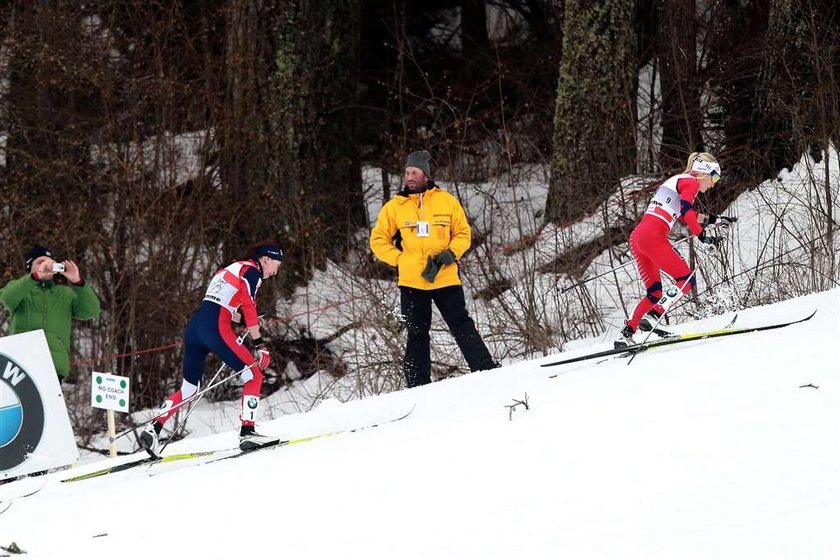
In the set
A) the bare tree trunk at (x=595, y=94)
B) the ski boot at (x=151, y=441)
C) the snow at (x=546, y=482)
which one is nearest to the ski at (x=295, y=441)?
the snow at (x=546, y=482)

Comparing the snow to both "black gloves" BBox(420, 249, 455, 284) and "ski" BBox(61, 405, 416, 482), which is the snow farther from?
"black gloves" BBox(420, 249, 455, 284)

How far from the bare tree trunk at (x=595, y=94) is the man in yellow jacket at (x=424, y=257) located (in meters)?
3.83

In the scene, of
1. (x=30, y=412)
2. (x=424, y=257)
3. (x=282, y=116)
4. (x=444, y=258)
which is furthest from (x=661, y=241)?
(x=282, y=116)

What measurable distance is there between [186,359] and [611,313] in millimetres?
4451

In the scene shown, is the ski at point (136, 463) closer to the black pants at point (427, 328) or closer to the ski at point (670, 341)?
the black pants at point (427, 328)

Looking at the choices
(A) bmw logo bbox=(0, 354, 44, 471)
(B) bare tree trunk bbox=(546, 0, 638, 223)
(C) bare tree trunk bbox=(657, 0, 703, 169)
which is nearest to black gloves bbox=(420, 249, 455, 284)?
(A) bmw logo bbox=(0, 354, 44, 471)

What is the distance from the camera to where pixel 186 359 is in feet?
26.6

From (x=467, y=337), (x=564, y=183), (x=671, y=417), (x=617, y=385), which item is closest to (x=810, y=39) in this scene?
(x=564, y=183)

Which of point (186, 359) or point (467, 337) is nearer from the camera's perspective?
point (186, 359)

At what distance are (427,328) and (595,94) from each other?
16.0 ft

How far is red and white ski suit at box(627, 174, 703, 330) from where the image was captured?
27.2 ft

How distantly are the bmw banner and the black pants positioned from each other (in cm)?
235

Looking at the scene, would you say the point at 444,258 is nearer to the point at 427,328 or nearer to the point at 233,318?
the point at 427,328

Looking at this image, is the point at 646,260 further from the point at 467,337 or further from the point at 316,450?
the point at 316,450
